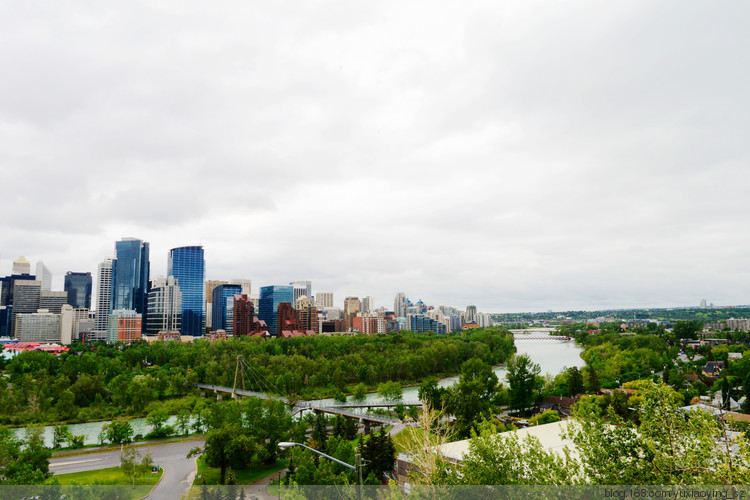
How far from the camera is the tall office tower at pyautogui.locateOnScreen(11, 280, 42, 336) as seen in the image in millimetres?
91500

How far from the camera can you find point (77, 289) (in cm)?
10588

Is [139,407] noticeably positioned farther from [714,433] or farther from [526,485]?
[714,433]

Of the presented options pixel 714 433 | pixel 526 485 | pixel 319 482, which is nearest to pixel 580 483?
pixel 526 485

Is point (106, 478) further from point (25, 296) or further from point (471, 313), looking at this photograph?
point (471, 313)

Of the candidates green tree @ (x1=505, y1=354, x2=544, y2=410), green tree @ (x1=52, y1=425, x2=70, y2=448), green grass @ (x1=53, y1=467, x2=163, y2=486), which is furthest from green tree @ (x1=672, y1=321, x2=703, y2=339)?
green tree @ (x1=52, y1=425, x2=70, y2=448)

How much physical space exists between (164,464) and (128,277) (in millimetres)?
94381

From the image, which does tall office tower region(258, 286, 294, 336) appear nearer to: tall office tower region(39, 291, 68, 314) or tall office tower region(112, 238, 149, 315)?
tall office tower region(112, 238, 149, 315)

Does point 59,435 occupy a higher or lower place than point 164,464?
higher

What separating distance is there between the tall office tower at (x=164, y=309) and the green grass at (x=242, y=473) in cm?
7857

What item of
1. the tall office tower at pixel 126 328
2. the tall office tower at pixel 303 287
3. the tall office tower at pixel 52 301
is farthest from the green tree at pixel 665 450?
the tall office tower at pixel 303 287

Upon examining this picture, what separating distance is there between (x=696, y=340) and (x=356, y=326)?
170 feet

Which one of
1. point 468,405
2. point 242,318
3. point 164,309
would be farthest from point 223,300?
point 468,405

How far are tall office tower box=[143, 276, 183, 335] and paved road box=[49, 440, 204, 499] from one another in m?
74.9

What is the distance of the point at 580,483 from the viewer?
233 inches
